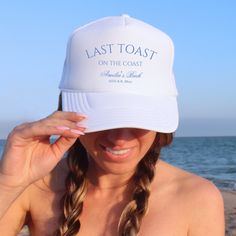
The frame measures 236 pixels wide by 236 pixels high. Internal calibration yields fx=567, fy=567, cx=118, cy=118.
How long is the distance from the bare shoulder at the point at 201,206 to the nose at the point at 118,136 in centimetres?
59

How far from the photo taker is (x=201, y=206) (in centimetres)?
287

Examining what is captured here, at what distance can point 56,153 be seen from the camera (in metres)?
2.60

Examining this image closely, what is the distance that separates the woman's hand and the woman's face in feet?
0.36

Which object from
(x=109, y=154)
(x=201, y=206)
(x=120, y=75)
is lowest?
(x=201, y=206)

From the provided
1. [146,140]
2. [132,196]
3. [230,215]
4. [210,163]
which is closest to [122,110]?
[146,140]

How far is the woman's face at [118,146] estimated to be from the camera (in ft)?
8.26

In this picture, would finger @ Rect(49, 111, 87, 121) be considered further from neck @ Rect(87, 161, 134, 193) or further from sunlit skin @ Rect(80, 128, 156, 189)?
neck @ Rect(87, 161, 134, 193)

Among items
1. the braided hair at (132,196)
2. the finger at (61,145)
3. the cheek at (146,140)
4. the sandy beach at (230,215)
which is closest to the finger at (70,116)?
the finger at (61,145)

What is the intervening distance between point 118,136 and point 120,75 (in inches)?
10.7

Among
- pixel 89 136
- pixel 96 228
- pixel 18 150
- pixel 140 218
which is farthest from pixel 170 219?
pixel 18 150

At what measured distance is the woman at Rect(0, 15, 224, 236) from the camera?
7.99 feet

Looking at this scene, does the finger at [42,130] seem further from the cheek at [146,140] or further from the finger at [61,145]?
the cheek at [146,140]

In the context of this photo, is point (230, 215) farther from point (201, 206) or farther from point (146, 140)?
point (146, 140)

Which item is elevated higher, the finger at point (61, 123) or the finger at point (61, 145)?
the finger at point (61, 123)
